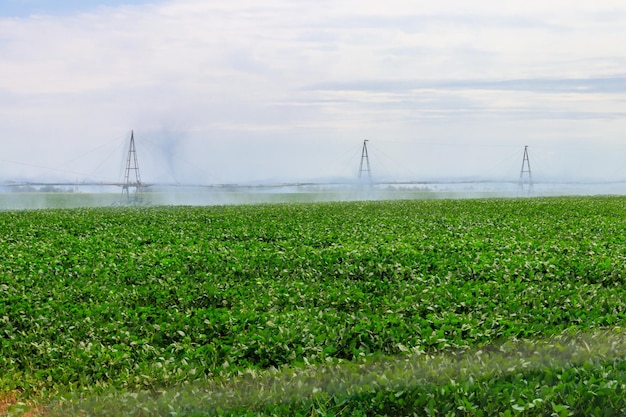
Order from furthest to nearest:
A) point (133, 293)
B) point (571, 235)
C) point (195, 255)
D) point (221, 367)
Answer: point (571, 235)
point (195, 255)
point (133, 293)
point (221, 367)

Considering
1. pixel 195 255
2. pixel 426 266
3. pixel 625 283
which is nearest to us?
pixel 625 283

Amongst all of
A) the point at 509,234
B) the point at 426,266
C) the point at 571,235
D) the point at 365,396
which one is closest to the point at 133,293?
the point at 426,266

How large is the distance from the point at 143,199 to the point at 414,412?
105m

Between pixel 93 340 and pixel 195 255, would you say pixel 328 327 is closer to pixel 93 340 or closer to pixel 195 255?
pixel 93 340

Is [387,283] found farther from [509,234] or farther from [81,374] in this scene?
[509,234]

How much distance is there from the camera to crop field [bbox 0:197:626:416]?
6.93 meters

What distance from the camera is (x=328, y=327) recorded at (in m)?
10.2

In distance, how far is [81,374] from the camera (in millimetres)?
9461

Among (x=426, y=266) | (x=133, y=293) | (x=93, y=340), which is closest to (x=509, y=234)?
(x=426, y=266)

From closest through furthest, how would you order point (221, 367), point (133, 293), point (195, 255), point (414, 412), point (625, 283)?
point (414, 412), point (221, 367), point (133, 293), point (625, 283), point (195, 255)

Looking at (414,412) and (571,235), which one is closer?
(414,412)

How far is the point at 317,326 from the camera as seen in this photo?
10258 millimetres

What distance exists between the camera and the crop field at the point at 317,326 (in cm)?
693

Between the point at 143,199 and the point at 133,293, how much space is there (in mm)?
97112
